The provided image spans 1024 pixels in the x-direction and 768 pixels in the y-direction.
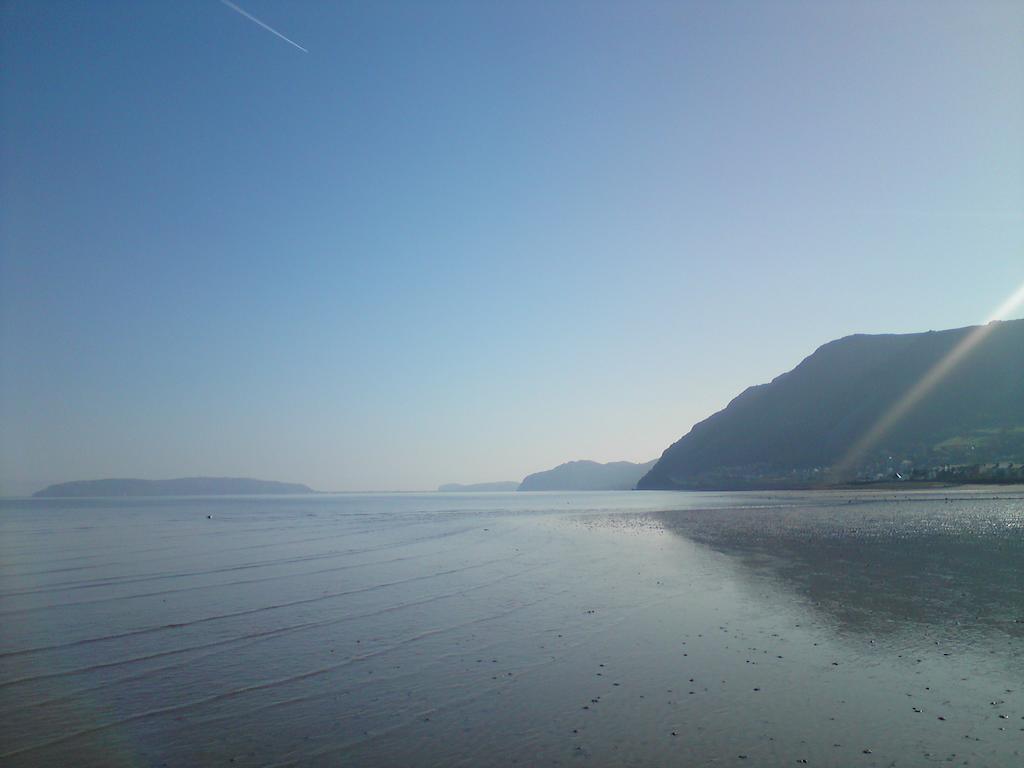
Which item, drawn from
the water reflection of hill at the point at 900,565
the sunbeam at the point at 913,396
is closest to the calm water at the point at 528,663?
the water reflection of hill at the point at 900,565

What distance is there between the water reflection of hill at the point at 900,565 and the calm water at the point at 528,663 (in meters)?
0.18

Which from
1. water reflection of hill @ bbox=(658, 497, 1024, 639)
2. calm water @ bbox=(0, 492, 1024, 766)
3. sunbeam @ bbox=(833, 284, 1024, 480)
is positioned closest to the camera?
calm water @ bbox=(0, 492, 1024, 766)

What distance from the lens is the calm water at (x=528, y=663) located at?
9797 millimetres

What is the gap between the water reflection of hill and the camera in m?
17.3

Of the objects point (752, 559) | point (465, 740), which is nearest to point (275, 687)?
point (465, 740)

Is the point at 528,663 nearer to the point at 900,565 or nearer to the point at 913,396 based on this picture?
the point at 900,565

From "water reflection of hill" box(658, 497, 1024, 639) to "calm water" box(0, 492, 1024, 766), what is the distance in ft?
0.58

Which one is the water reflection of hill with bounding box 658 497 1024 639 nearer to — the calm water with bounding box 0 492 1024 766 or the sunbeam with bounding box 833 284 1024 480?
the calm water with bounding box 0 492 1024 766

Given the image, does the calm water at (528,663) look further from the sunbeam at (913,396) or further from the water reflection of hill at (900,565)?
the sunbeam at (913,396)

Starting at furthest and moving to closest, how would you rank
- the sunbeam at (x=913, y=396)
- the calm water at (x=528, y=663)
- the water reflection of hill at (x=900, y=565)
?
the sunbeam at (x=913, y=396)
the water reflection of hill at (x=900, y=565)
the calm water at (x=528, y=663)

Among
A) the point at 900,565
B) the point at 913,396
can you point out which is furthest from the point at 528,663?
the point at 913,396

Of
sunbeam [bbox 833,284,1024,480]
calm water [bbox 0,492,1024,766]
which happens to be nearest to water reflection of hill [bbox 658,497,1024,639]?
calm water [bbox 0,492,1024,766]

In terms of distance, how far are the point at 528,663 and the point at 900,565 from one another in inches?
820

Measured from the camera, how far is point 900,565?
26.8 m
